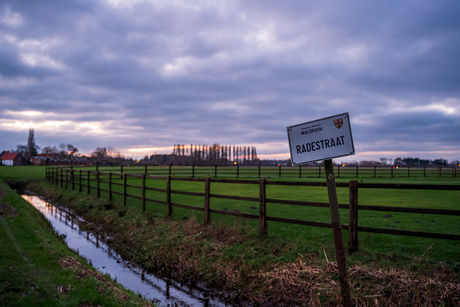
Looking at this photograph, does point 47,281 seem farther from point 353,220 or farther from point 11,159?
point 11,159

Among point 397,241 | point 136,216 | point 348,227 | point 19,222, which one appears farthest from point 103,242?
point 397,241

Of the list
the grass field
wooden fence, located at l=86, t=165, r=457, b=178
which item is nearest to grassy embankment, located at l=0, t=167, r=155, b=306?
the grass field

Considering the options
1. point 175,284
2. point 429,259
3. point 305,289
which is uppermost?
point 429,259

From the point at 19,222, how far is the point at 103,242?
2.30 metres

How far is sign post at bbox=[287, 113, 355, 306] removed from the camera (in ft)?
12.7

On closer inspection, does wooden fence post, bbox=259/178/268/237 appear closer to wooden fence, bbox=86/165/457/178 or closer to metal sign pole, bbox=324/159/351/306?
metal sign pole, bbox=324/159/351/306

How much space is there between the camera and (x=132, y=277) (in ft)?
23.7

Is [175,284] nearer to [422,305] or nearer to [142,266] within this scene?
[142,266]

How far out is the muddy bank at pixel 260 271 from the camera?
16.0 ft

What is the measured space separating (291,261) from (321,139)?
3.17 m

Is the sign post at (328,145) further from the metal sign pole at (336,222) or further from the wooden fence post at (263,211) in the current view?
the wooden fence post at (263,211)

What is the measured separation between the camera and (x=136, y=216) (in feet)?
37.5

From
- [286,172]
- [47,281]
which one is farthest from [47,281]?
[286,172]

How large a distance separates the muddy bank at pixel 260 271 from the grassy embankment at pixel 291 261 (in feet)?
0.04
